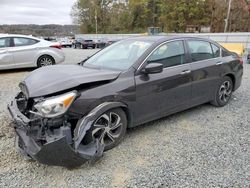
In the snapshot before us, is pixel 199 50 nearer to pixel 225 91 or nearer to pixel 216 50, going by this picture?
pixel 216 50

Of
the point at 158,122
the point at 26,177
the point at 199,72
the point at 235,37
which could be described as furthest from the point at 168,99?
the point at 235,37

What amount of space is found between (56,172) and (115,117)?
1001 mm

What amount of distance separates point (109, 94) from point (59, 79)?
2.17 feet

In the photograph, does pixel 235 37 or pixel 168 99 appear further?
pixel 235 37

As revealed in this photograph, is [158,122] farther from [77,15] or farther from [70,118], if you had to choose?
[77,15]

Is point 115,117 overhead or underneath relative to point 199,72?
underneath

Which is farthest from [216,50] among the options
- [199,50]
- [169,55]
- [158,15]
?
[158,15]

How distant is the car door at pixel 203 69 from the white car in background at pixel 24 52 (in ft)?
20.8

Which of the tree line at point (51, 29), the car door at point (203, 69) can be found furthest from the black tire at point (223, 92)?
the tree line at point (51, 29)

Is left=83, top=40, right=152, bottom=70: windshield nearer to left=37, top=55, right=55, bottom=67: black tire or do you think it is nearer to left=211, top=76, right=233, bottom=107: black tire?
left=211, top=76, right=233, bottom=107: black tire

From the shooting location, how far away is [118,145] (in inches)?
132

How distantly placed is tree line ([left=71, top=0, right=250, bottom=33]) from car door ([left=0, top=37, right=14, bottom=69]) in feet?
99.6

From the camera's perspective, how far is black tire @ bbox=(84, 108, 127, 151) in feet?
9.72

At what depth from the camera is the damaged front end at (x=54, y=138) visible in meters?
2.51
